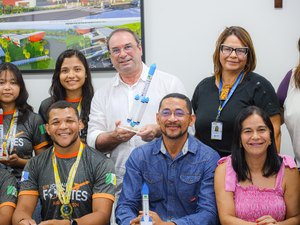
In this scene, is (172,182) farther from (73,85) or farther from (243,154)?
(73,85)

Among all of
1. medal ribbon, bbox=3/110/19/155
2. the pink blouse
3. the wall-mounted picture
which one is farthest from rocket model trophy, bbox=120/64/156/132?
the wall-mounted picture

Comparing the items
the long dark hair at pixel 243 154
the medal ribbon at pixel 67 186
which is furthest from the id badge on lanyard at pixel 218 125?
the medal ribbon at pixel 67 186

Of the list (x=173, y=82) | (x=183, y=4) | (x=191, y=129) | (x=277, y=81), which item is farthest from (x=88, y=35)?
(x=277, y=81)

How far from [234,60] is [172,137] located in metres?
0.65

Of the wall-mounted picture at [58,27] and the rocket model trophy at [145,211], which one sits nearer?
the rocket model trophy at [145,211]

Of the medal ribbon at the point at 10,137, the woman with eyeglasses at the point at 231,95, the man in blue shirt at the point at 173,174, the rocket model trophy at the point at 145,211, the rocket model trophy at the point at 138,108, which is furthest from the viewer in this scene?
the medal ribbon at the point at 10,137

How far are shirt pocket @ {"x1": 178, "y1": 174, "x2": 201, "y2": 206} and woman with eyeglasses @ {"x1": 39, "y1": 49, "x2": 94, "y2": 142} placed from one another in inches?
32.3

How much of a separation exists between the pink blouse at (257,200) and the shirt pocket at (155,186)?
0.36 m

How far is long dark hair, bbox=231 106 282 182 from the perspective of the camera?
2348 mm

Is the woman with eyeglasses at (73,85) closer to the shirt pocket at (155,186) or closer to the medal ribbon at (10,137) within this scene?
the medal ribbon at (10,137)

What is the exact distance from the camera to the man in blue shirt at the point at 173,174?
93.4 inches

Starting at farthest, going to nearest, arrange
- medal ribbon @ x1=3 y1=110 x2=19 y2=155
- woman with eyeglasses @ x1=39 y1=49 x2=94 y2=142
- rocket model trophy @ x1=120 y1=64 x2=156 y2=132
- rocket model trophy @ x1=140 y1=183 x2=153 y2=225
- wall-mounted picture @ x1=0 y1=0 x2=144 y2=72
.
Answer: wall-mounted picture @ x1=0 y1=0 x2=144 y2=72 < woman with eyeglasses @ x1=39 y1=49 x2=94 y2=142 < medal ribbon @ x1=3 y1=110 x2=19 y2=155 < rocket model trophy @ x1=120 y1=64 x2=156 y2=132 < rocket model trophy @ x1=140 y1=183 x2=153 y2=225

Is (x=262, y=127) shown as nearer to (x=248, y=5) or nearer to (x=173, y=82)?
(x=173, y=82)

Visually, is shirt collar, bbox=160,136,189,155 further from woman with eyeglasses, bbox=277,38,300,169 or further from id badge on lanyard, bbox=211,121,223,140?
woman with eyeglasses, bbox=277,38,300,169
